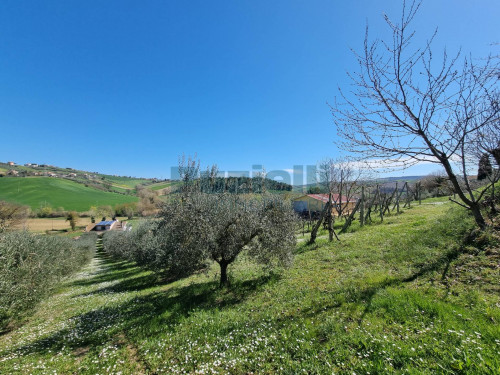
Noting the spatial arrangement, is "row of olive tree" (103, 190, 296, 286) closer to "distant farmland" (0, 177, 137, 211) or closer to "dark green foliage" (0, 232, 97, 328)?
"dark green foliage" (0, 232, 97, 328)

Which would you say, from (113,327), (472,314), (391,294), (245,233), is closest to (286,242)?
(245,233)

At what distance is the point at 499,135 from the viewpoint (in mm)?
7770

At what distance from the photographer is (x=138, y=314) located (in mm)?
7898

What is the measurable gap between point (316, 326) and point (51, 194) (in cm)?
10836

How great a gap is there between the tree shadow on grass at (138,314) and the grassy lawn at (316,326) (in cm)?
6

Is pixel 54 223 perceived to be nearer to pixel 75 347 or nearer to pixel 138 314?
pixel 138 314

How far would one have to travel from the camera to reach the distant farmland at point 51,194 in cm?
7139

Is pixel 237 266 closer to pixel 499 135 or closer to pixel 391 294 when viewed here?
pixel 391 294

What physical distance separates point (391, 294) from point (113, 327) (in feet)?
29.4

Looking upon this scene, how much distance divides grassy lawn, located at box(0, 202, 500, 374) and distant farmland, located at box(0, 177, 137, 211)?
8860 centimetres

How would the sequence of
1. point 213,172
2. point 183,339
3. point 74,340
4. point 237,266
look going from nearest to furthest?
point 183,339
point 74,340
point 213,172
point 237,266

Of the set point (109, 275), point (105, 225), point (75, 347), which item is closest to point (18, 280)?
point (75, 347)

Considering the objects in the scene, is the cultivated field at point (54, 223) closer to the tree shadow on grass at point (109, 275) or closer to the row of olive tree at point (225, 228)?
the tree shadow on grass at point (109, 275)

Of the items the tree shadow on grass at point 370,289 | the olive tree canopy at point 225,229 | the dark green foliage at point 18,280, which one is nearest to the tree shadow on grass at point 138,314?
the olive tree canopy at point 225,229
